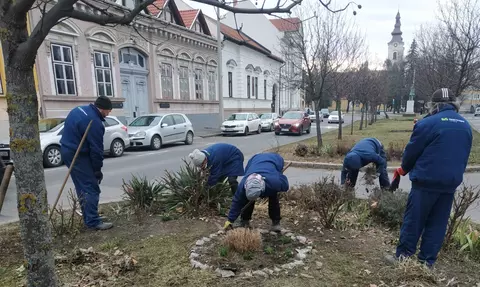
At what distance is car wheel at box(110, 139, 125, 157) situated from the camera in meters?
10.9

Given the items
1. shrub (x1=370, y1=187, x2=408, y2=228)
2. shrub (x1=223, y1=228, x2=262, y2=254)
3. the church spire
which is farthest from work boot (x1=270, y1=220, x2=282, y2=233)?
the church spire

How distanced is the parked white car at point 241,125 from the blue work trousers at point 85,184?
51.0ft

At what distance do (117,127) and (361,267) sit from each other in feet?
33.0

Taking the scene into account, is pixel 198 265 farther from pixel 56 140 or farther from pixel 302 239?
pixel 56 140

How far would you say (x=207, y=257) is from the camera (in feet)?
10.1

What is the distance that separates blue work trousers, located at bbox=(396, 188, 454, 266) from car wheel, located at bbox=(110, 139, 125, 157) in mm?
9929

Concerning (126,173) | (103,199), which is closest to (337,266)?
(103,199)

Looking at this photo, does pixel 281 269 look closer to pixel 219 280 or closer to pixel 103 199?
pixel 219 280

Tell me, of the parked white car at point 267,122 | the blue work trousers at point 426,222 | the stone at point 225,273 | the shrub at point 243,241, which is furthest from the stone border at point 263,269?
the parked white car at point 267,122

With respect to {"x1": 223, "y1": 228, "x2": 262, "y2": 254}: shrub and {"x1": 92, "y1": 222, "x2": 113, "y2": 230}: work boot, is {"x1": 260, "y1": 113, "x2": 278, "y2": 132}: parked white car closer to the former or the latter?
{"x1": 92, "y1": 222, "x2": 113, "y2": 230}: work boot

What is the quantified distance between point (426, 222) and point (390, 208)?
1.05 metres

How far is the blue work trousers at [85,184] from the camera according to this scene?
3.83 metres

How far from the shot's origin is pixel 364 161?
4.89 m

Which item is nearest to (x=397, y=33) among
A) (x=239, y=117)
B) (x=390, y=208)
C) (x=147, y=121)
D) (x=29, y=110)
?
(x=239, y=117)
